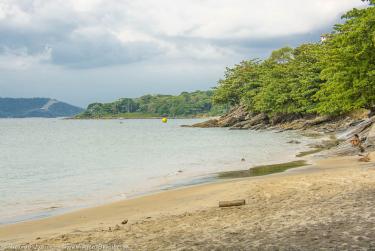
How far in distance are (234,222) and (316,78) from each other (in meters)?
62.9

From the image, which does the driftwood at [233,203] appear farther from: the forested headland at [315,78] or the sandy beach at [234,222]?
the forested headland at [315,78]

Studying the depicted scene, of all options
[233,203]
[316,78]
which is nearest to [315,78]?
[316,78]

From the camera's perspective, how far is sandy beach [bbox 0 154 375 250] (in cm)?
932

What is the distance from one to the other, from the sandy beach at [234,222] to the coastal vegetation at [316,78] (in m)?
22.9

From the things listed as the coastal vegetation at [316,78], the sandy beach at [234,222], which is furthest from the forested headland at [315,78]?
the sandy beach at [234,222]

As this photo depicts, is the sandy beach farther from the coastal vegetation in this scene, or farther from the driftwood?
the coastal vegetation

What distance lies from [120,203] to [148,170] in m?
14.4

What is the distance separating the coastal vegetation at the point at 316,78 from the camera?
38.7 metres

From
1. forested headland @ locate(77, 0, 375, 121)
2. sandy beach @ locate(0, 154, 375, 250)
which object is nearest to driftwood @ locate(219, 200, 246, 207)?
sandy beach @ locate(0, 154, 375, 250)

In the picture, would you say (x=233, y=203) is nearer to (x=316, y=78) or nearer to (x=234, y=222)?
(x=234, y=222)

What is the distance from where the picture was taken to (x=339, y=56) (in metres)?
41.9

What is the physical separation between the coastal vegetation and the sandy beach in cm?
2292

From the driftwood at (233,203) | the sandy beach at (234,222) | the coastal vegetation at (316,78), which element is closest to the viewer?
the sandy beach at (234,222)

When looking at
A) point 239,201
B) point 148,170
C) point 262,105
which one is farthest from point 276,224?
point 262,105
